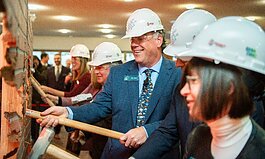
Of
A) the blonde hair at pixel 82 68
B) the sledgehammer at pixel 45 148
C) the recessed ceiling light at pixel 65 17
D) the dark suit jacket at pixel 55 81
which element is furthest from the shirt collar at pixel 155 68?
the recessed ceiling light at pixel 65 17

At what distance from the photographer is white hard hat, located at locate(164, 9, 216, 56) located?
2.46 metres

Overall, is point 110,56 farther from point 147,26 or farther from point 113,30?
point 113,30

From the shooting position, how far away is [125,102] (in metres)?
2.93

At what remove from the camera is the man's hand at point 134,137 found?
8.52 ft

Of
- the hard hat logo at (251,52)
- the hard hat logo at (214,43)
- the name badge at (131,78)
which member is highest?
the hard hat logo at (214,43)

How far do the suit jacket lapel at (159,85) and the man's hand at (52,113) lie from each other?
58 centimetres

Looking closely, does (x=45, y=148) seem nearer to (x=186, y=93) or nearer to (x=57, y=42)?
(x=186, y=93)

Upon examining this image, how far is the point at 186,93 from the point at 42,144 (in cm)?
95

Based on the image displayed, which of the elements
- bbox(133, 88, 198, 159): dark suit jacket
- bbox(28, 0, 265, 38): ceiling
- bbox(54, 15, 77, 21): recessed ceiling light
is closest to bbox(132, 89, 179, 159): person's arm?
bbox(133, 88, 198, 159): dark suit jacket

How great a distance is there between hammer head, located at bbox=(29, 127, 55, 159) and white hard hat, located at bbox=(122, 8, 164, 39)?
98cm

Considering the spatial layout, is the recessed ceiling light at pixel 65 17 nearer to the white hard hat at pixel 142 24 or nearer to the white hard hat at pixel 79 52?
the white hard hat at pixel 79 52

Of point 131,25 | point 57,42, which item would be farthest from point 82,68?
point 57,42

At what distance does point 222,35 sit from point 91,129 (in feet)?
4.49

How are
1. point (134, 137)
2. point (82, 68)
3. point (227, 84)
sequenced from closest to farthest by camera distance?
1. point (227, 84)
2. point (134, 137)
3. point (82, 68)
